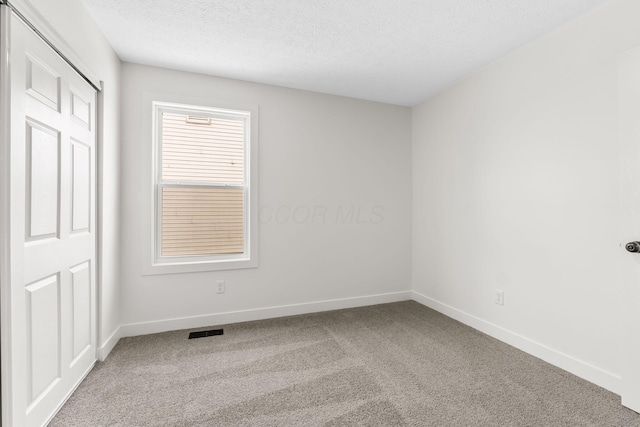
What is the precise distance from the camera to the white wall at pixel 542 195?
187cm

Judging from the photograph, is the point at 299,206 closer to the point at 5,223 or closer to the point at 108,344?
the point at 108,344

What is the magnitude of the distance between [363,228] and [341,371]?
1768 millimetres

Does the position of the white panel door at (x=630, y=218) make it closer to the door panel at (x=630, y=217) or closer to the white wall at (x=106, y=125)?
the door panel at (x=630, y=217)

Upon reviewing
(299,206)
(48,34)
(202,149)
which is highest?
(48,34)

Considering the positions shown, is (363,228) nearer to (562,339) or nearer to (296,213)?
(296,213)

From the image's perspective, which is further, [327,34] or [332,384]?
[327,34]

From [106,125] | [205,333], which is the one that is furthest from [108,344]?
[106,125]

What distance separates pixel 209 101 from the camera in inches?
112

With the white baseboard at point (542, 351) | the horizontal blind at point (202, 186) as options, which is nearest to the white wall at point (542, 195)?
the white baseboard at point (542, 351)

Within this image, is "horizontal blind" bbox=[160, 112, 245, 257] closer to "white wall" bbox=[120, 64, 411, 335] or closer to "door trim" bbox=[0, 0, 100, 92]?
"white wall" bbox=[120, 64, 411, 335]

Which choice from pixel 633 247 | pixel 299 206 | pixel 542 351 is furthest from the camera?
pixel 299 206

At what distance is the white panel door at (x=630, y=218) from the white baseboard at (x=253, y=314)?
84.1 inches

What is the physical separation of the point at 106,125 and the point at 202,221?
1.14 metres

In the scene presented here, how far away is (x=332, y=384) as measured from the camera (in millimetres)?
1899
